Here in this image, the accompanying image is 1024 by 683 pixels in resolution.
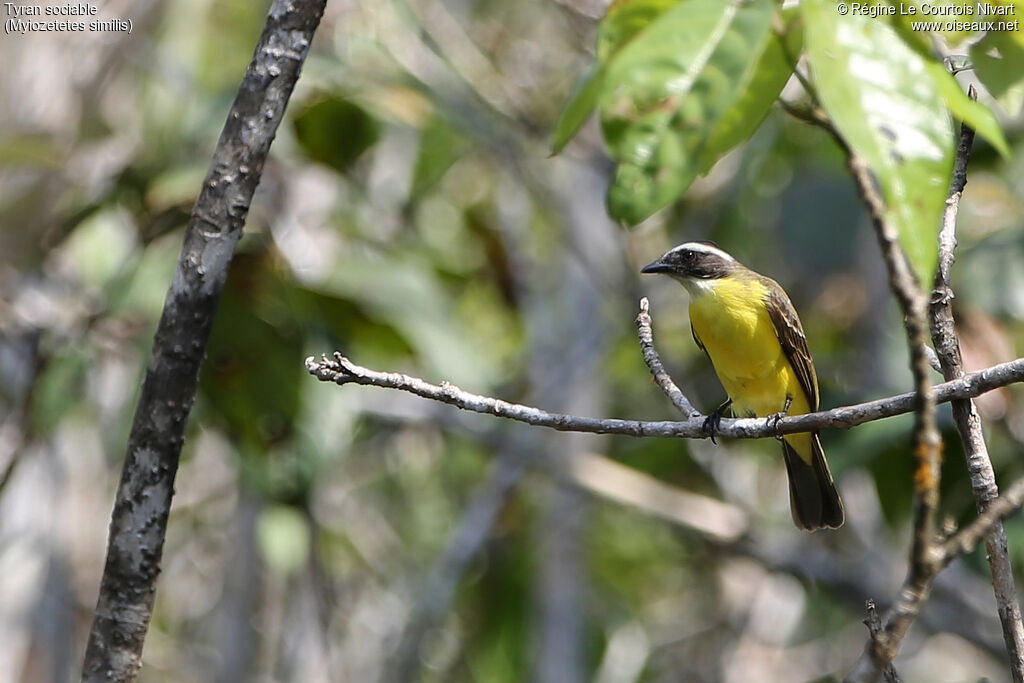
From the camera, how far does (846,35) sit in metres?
1.38

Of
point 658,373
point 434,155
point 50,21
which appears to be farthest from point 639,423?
point 50,21

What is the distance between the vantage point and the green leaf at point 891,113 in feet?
4.08

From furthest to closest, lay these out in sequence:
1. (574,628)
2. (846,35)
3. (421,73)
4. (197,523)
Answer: (197,523)
(421,73)
(574,628)
(846,35)

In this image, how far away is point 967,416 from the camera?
68.6 inches

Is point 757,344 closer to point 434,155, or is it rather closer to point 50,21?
point 434,155

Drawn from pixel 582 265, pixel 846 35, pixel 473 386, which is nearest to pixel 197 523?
pixel 582 265

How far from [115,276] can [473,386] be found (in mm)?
1157

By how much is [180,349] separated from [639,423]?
0.80 meters

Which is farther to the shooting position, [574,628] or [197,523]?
[197,523]

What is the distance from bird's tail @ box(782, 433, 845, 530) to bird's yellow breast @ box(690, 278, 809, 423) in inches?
8.1

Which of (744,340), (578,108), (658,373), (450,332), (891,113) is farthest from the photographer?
(744,340)

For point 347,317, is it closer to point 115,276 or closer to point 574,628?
point 115,276

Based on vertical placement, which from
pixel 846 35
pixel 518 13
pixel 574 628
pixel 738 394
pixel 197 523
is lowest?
pixel 846 35

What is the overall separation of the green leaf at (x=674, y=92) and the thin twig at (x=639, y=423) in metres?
0.52
